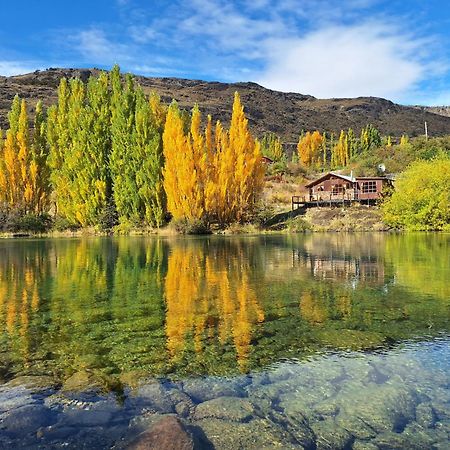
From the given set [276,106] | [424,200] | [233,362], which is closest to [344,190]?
[424,200]

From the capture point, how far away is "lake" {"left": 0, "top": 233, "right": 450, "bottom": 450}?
4484mm

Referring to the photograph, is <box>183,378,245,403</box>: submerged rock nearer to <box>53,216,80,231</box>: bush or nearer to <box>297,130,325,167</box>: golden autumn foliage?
<box>53,216,80,231</box>: bush

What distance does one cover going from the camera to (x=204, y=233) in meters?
37.8

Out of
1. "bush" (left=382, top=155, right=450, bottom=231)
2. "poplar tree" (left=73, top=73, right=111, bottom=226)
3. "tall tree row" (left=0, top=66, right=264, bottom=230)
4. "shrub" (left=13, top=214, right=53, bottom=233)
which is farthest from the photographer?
"shrub" (left=13, top=214, right=53, bottom=233)

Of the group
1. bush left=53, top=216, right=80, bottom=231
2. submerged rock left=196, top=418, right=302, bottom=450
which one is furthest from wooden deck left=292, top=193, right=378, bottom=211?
submerged rock left=196, top=418, right=302, bottom=450

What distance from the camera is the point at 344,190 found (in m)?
46.8

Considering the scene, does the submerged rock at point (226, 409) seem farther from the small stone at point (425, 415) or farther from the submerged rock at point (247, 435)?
the small stone at point (425, 415)

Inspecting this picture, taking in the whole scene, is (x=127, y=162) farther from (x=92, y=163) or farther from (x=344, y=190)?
(x=344, y=190)

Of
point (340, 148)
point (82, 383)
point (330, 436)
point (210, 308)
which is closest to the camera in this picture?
point (330, 436)

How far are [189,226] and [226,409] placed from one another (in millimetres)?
32222

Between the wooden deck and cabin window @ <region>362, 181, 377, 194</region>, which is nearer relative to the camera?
the wooden deck

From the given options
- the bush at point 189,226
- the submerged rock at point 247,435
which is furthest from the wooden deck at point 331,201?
the submerged rock at point 247,435

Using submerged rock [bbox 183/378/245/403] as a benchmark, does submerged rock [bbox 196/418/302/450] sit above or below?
below

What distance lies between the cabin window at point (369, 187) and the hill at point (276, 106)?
76.6 metres
